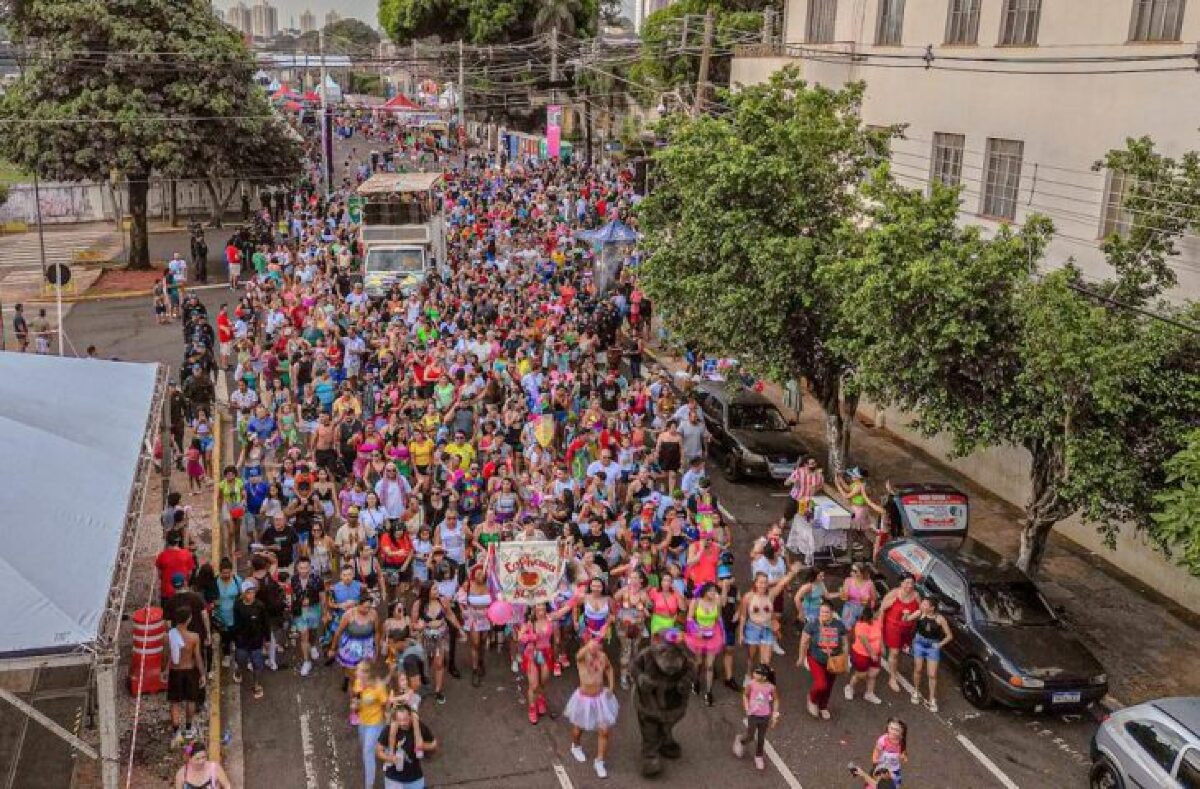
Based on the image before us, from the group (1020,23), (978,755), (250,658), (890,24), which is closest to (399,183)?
(890,24)

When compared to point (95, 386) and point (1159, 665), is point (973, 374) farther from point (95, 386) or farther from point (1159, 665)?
point (95, 386)

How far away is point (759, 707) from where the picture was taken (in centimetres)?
1106

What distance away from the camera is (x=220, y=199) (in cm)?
5094

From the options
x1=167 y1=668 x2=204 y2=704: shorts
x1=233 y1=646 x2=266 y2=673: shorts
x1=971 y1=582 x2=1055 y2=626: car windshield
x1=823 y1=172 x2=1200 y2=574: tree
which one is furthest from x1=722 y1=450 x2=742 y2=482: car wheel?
x1=167 y1=668 x2=204 y2=704: shorts

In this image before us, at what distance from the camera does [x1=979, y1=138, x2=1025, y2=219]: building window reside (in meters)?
21.0

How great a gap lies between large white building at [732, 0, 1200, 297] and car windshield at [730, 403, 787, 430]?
18.4ft

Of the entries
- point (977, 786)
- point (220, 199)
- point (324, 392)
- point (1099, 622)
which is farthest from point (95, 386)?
point (220, 199)

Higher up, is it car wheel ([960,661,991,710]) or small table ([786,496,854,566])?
small table ([786,496,854,566])

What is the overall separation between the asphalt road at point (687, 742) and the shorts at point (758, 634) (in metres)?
0.72

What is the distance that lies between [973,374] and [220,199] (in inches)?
1713

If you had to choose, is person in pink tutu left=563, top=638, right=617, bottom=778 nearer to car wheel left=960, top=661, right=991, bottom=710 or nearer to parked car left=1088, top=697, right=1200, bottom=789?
car wheel left=960, top=661, right=991, bottom=710

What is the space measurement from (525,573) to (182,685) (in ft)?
12.3

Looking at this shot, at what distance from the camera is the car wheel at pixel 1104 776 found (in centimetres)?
1081

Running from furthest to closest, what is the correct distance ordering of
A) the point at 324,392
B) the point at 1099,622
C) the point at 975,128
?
the point at 975,128
the point at 324,392
the point at 1099,622
